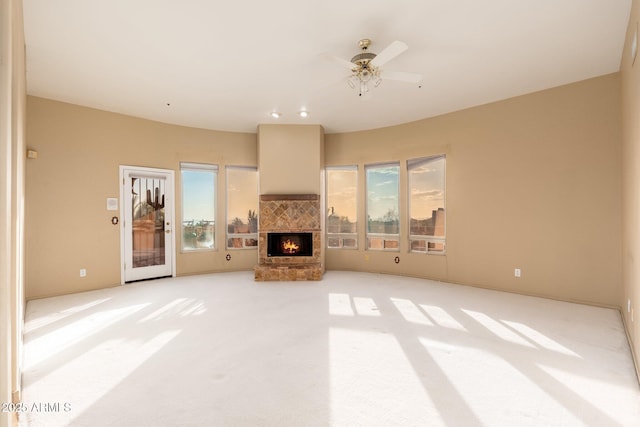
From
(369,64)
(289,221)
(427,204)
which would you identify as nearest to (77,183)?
(289,221)

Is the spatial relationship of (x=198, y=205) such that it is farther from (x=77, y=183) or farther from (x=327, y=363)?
(x=327, y=363)

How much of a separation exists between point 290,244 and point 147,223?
2.68 metres

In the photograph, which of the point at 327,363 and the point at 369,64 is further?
the point at 369,64

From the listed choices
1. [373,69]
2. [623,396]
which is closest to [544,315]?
[623,396]

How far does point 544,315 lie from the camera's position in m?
3.74

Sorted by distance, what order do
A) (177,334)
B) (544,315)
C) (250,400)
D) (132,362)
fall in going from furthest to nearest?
(544,315), (177,334), (132,362), (250,400)

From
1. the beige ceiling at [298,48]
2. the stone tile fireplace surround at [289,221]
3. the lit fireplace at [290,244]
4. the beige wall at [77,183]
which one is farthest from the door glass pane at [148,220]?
the lit fireplace at [290,244]

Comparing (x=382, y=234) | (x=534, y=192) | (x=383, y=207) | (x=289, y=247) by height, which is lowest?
(x=289, y=247)

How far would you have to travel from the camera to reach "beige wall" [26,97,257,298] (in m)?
4.59

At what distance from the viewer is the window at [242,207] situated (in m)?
6.66

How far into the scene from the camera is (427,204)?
588 cm

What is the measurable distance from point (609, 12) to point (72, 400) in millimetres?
5252

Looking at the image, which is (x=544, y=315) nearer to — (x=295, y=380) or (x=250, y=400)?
(x=295, y=380)

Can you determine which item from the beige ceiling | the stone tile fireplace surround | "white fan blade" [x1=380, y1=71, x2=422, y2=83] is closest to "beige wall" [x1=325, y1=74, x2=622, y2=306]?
the beige ceiling
